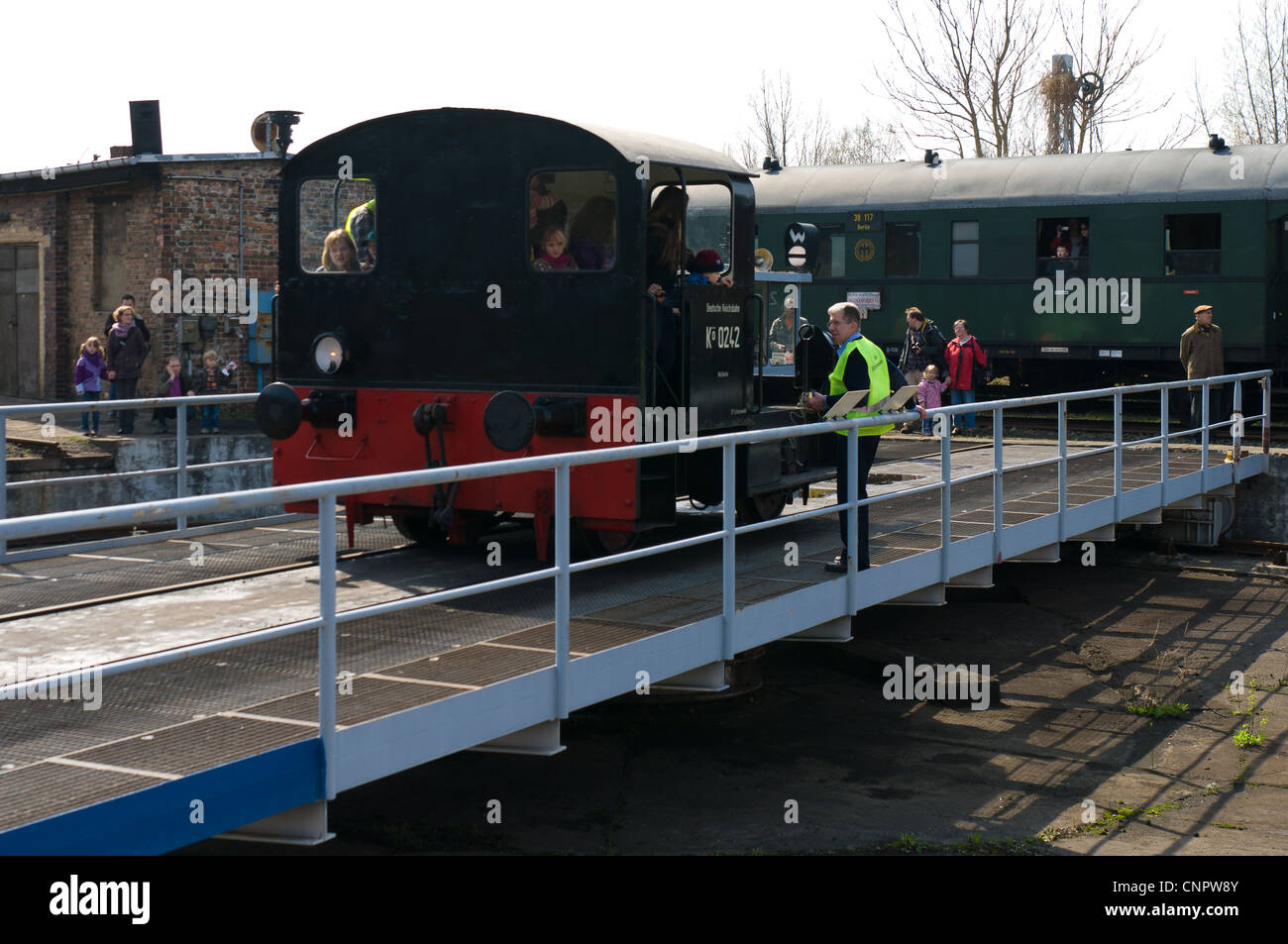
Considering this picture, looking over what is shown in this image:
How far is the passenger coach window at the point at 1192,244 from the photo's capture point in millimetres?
19250

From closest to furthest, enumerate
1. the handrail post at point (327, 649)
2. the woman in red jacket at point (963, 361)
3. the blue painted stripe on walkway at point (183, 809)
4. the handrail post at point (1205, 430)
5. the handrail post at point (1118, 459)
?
the blue painted stripe on walkway at point (183, 809) < the handrail post at point (327, 649) < the handrail post at point (1118, 459) < the handrail post at point (1205, 430) < the woman in red jacket at point (963, 361)

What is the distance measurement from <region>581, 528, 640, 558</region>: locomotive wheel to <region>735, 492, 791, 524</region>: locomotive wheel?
144 cm

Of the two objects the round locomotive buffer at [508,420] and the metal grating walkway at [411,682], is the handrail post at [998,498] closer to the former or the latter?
the metal grating walkway at [411,682]

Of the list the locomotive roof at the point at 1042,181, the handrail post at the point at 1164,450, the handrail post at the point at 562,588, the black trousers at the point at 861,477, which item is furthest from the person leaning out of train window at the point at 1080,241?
the handrail post at the point at 562,588

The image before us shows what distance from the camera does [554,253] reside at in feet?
30.2

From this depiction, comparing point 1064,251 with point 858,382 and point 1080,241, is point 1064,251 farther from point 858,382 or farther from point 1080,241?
point 858,382

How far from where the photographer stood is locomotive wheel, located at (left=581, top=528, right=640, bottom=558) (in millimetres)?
9189

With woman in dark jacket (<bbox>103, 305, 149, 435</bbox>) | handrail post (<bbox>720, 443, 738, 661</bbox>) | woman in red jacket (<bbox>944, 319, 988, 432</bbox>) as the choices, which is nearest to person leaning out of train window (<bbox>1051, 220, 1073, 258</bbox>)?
woman in red jacket (<bbox>944, 319, 988, 432</bbox>)

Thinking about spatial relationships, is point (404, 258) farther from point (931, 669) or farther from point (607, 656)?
point (931, 669)

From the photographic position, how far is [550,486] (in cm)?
880

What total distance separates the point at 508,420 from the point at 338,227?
7.15 ft

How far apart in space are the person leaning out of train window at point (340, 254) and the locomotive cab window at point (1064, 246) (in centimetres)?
1312

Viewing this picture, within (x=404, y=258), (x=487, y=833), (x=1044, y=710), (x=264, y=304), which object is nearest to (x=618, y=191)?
(x=404, y=258)

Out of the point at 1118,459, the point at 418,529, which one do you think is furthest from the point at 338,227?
the point at 1118,459
